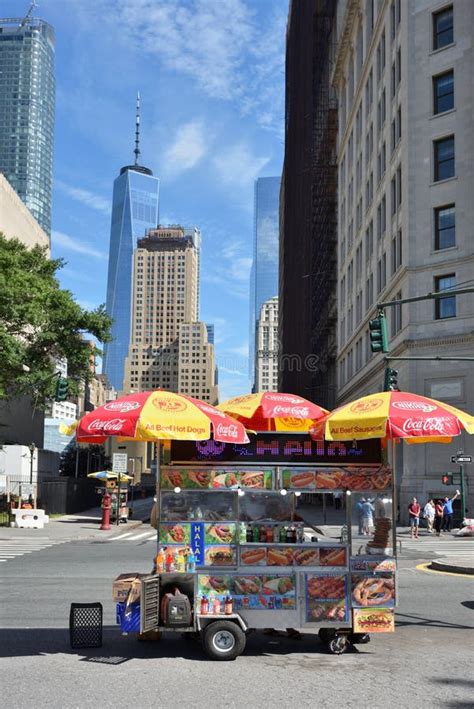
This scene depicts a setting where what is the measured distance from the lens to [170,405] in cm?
939

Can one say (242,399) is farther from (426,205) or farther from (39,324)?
(426,205)

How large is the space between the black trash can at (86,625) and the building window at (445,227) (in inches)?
1303

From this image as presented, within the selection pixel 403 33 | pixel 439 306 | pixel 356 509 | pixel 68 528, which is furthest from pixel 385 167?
pixel 356 509

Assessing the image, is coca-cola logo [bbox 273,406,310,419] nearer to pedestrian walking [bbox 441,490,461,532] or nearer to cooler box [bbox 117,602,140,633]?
cooler box [bbox 117,602,140,633]

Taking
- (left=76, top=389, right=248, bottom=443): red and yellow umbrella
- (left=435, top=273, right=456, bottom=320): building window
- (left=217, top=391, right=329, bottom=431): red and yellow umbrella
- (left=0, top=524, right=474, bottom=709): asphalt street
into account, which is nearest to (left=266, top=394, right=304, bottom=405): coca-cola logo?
(left=217, top=391, right=329, bottom=431): red and yellow umbrella

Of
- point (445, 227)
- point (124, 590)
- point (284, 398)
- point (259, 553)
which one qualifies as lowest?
point (124, 590)

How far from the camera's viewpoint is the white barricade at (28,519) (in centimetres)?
3253

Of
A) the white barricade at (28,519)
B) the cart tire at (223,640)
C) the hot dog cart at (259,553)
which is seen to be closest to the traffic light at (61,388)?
the white barricade at (28,519)

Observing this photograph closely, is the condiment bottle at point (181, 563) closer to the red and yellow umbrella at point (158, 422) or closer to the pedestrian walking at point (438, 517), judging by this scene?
the red and yellow umbrella at point (158, 422)

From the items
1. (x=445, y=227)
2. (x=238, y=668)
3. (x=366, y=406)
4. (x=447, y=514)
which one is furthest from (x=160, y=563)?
(x=445, y=227)

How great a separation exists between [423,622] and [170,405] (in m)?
5.41

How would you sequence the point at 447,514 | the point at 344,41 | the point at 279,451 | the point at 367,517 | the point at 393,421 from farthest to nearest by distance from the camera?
the point at 344,41, the point at 447,514, the point at 367,517, the point at 279,451, the point at 393,421

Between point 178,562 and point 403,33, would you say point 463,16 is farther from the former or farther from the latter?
point 178,562

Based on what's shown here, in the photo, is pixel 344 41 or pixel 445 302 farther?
pixel 344 41
